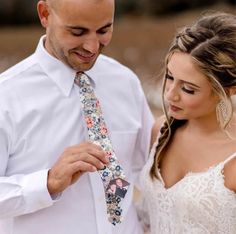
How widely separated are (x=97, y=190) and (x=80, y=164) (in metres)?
0.37

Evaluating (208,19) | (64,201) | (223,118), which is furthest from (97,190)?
(208,19)

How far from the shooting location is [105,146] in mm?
2963

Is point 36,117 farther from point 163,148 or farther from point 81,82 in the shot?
point 163,148

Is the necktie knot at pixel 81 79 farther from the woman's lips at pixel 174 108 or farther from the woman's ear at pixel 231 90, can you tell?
the woman's ear at pixel 231 90

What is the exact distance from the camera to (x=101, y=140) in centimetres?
299

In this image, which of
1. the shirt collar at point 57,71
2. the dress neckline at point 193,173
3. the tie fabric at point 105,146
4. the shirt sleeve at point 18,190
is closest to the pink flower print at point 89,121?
the tie fabric at point 105,146

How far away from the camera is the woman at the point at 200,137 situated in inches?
119

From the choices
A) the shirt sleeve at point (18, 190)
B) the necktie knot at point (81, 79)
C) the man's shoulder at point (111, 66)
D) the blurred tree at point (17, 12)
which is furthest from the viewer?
the blurred tree at point (17, 12)

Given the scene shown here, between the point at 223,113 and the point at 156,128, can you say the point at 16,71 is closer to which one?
the point at 156,128

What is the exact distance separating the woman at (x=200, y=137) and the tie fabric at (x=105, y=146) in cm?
27

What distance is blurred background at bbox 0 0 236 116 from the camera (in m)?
15.2

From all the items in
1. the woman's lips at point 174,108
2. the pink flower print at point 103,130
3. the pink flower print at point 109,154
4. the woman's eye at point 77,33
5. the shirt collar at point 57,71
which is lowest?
the pink flower print at point 109,154

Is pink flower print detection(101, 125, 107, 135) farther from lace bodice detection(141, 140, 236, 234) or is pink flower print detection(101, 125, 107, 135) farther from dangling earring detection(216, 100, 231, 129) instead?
dangling earring detection(216, 100, 231, 129)

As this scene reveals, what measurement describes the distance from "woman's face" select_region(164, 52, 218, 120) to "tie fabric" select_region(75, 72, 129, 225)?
28cm
